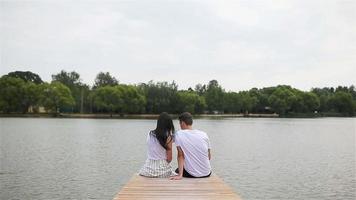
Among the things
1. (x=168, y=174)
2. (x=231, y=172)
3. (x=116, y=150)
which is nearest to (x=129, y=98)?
(x=116, y=150)

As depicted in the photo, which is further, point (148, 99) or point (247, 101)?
point (247, 101)

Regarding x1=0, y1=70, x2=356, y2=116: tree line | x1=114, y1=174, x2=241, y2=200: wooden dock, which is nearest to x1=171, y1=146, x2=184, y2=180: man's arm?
x1=114, y1=174, x2=241, y2=200: wooden dock

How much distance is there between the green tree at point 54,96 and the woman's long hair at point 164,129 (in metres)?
101

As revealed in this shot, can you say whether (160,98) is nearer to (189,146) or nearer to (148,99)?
(148,99)

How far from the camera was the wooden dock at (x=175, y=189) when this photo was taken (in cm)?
924

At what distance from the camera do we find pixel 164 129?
10531 mm

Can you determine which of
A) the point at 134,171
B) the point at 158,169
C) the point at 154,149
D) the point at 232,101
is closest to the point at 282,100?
the point at 232,101

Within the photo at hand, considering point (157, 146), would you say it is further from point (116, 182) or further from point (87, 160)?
point (87, 160)

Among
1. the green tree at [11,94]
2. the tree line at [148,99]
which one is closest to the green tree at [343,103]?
the tree line at [148,99]

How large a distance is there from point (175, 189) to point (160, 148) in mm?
1260

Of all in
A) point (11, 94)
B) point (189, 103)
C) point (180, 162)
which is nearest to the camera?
point (180, 162)

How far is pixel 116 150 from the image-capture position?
109 feet

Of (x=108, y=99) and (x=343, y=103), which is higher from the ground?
(x=343, y=103)

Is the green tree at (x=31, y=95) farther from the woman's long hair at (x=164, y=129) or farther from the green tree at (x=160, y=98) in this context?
the woman's long hair at (x=164, y=129)
